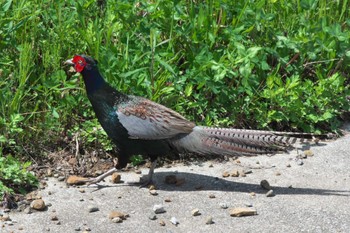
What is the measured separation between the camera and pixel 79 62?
5828 millimetres

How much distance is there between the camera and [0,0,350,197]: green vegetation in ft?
20.2

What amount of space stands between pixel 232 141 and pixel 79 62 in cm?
124

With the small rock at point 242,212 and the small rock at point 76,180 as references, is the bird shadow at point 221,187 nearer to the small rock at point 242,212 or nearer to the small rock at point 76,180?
the small rock at point 242,212

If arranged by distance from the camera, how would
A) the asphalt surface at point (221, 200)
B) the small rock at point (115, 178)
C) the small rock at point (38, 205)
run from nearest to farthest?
the asphalt surface at point (221, 200) < the small rock at point (38, 205) < the small rock at point (115, 178)

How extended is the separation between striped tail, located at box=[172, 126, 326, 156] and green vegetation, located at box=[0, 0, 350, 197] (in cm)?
50

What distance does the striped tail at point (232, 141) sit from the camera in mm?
5688

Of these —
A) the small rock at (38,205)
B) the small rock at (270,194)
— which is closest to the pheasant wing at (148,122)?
the small rock at (270,194)

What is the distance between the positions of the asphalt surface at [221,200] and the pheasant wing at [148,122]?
0.37 m

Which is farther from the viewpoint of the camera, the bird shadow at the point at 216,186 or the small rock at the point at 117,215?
the bird shadow at the point at 216,186

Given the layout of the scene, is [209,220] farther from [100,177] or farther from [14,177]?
[14,177]

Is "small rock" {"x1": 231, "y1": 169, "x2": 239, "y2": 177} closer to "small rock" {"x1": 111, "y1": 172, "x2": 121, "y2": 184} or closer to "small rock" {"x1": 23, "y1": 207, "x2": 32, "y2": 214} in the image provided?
"small rock" {"x1": 111, "y1": 172, "x2": 121, "y2": 184}

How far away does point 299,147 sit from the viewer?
645cm

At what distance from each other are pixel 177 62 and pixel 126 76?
0.61 m

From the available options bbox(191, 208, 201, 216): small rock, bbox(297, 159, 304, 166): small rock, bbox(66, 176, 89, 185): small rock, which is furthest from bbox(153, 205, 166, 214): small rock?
bbox(297, 159, 304, 166): small rock
